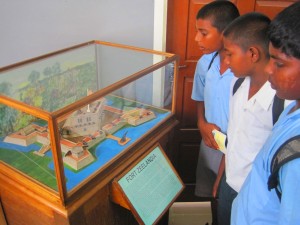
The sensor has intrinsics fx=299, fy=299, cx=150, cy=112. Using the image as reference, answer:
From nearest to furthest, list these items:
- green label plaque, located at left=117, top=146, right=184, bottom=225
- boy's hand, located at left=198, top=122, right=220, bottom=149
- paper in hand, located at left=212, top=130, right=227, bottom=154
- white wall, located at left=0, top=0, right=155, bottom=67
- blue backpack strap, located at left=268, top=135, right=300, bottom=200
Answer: blue backpack strap, located at left=268, top=135, right=300, bottom=200
green label plaque, located at left=117, top=146, right=184, bottom=225
paper in hand, located at left=212, top=130, right=227, bottom=154
boy's hand, located at left=198, top=122, right=220, bottom=149
white wall, located at left=0, top=0, right=155, bottom=67

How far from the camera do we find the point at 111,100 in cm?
131

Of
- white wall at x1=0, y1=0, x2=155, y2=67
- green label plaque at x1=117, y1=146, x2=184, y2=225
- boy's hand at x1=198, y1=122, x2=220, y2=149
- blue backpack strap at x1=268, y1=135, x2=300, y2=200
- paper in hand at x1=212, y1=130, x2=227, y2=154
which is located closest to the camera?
blue backpack strap at x1=268, y1=135, x2=300, y2=200

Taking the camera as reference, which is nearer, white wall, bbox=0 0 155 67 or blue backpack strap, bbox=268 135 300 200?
blue backpack strap, bbox=268 135 300 200

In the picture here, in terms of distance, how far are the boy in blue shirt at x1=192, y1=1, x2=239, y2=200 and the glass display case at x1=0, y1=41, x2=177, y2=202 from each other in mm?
175

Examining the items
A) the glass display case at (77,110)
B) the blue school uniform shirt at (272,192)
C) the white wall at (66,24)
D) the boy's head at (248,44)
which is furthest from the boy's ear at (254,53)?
the white wall at (66,24)

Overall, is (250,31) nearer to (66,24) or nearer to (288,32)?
(288,32)

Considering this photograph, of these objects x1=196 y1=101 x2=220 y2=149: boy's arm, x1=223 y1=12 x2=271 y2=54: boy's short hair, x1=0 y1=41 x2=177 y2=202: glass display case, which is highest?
x1=223 y1=12 x2=271 y2=54: boy's short hair

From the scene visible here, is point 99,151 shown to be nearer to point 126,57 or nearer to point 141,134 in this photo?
point 141,134

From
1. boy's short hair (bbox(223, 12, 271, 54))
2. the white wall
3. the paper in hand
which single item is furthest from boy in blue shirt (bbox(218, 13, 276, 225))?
the white wall

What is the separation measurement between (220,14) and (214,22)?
0.05m

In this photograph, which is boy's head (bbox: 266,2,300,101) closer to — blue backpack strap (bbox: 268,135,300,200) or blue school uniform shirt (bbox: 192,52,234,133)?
blue backpack strap (bbox: 268,135,300,200)

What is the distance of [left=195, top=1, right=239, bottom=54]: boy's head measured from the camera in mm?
1377

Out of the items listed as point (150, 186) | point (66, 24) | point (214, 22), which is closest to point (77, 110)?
point (150, 186)

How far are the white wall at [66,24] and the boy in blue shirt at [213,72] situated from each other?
18.5 inches
